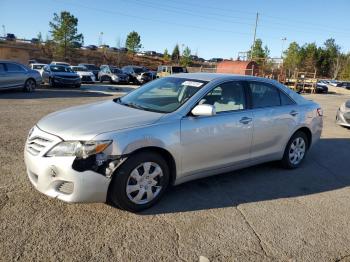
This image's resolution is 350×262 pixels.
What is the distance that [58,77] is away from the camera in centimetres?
2033

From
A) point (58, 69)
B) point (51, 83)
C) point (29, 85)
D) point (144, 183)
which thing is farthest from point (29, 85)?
point (144, 183)

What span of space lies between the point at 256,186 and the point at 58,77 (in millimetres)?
17710

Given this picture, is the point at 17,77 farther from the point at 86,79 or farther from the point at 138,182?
the point at 138,182

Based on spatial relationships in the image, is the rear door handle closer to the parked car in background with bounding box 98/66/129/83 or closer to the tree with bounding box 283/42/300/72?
the parked car in background with bounding box 98/66/129/83

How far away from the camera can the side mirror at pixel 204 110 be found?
4.14 m

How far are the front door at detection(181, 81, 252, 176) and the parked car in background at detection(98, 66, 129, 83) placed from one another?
24347mm

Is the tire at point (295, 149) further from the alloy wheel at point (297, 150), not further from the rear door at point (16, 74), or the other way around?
the rear door at point (16, 74)

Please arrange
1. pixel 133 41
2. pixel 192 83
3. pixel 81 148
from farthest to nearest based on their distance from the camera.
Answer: pixel 133 41 < pixel 192 83 < pixel 81 148

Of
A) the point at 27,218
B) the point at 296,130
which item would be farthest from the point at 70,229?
the point at 296,130

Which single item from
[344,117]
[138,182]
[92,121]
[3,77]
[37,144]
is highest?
[92,121]

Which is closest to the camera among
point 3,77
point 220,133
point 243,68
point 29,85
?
point 220,133

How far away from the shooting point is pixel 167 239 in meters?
3.37

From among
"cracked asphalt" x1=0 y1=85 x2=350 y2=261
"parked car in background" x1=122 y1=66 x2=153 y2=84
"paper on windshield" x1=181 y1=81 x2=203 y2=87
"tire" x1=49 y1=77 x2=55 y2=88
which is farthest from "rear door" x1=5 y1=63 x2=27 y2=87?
"parked car in background" x1=122 y1=66 x2=153 y2=84

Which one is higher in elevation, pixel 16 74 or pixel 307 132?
pixel 307 132
